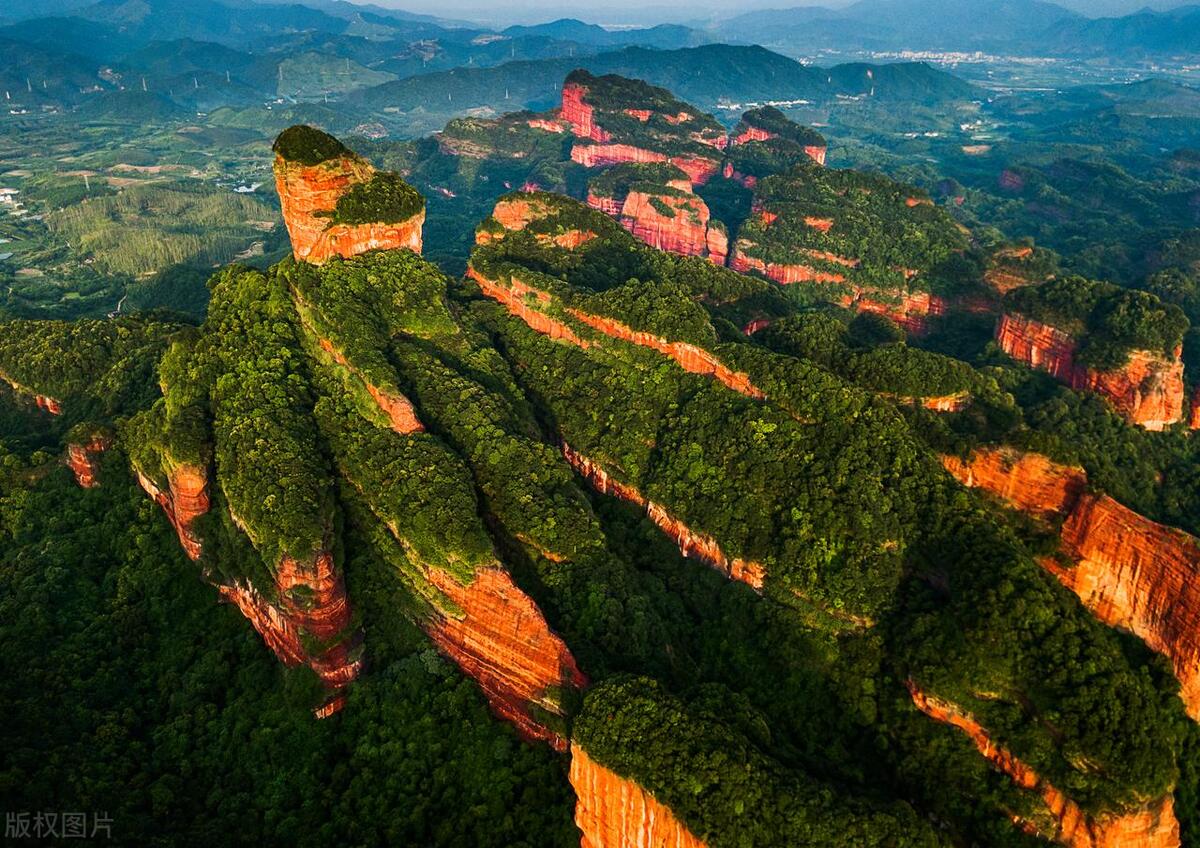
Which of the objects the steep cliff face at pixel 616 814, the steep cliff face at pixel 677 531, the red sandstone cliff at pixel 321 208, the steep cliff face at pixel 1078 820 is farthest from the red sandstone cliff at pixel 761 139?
the steep cliff face at pixel 616 814

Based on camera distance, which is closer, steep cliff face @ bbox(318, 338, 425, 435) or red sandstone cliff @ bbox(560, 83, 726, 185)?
steep cliff face @ bbox(318, 338, 425, 435)

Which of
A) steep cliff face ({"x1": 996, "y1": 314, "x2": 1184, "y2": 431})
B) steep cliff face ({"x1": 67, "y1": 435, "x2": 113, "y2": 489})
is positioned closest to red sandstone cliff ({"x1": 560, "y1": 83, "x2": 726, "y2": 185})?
steep cliff face ({"x1": 996, "y1": 314, "x2": 1184, "y2": 431})

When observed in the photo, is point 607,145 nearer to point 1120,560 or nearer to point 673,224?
point 673,224

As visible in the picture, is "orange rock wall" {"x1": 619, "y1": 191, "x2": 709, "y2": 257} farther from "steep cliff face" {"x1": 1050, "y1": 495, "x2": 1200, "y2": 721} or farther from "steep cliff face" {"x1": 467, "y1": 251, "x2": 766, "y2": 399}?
"steep cliff face" {"x1": 1050, "y1": 495, "x2": 1200, "y2": 721}

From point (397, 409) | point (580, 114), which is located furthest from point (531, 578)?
point (580, 114)

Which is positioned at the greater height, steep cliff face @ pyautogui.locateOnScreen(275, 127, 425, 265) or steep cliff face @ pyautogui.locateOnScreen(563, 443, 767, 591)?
steep cliff face @ pyautogui.locateOnScreen(275, 127, 425, 265)

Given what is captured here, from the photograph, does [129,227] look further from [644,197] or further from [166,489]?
[166,489]

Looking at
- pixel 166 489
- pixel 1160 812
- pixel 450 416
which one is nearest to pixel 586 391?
pixel 450 416
